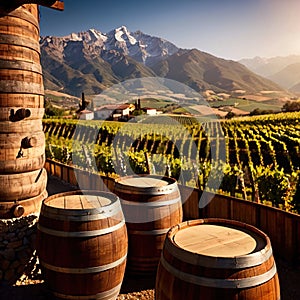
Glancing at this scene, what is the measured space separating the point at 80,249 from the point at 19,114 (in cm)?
214

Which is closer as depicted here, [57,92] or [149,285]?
[149,285]

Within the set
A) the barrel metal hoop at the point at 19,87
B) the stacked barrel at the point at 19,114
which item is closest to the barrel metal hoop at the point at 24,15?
the stacked barrel at the point at 19,114

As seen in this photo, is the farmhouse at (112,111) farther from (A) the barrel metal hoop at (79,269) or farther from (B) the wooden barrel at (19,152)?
(A) the barrel metal hoop at (79,269)

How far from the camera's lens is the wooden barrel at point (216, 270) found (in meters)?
2.34

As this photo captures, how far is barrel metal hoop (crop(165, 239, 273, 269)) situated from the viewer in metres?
2.35

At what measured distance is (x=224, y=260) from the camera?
2.35 m

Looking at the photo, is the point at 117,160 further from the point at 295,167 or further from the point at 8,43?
the point at 8,43

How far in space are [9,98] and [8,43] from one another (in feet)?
2.44

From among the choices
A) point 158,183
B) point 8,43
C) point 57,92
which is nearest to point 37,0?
point 8,43

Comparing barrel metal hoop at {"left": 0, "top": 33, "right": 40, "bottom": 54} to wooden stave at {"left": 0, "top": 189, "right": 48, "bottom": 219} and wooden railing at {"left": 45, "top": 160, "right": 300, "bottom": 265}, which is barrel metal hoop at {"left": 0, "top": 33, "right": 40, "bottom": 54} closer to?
wooden stave at {"left": 0, "top": 189, "right": 48, "bottom": 219}

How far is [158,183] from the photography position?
4.88 metres

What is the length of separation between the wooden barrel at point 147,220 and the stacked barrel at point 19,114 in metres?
1.42

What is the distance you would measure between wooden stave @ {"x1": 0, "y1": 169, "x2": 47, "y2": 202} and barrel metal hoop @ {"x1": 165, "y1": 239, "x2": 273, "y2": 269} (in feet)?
9.62

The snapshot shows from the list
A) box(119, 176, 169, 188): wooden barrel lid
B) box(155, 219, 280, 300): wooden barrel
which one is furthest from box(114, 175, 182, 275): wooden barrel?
box(155, 219, 280, 300): wooden barrel
